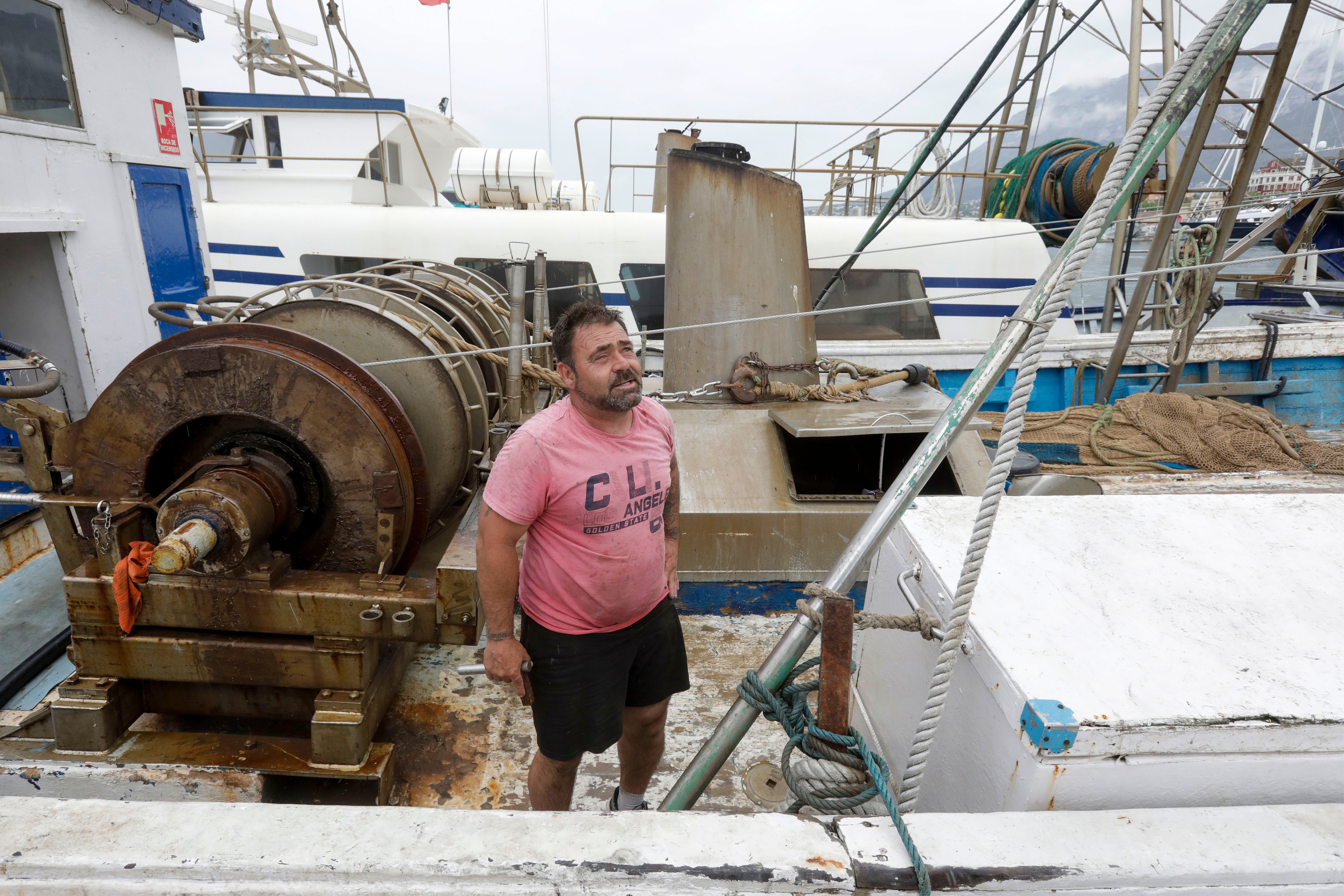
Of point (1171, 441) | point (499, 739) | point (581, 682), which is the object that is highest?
point (581, 682)

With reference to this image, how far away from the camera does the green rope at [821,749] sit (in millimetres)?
1199

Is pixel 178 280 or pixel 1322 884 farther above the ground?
pixel 178 280

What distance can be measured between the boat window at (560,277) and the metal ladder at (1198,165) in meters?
5.25

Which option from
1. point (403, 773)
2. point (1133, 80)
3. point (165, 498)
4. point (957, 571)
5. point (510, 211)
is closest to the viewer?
point (957, 571)

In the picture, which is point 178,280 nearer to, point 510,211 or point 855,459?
point 510,211

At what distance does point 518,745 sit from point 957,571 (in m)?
1.96

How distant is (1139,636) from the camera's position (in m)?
1.44

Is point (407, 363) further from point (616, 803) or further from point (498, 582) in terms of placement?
point (616, 803)

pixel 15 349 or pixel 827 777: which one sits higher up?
pixel 15 349

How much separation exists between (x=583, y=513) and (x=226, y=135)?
10.6 m

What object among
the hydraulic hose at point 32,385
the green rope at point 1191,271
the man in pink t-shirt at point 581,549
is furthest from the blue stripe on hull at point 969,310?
the hydraulic hose at point 32,385

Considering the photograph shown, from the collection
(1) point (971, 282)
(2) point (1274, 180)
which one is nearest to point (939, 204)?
(1) point (971, 282)

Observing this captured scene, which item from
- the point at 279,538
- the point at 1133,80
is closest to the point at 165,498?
the point at 279,538

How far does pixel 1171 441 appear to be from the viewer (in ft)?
18.5
